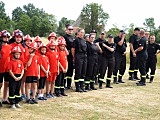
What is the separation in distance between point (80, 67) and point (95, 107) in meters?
2.10

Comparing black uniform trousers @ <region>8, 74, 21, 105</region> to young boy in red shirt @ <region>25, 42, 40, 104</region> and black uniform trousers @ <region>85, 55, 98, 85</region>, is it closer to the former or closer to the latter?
young boy in red shirt @ <region>25, 42, 40, 104</region>

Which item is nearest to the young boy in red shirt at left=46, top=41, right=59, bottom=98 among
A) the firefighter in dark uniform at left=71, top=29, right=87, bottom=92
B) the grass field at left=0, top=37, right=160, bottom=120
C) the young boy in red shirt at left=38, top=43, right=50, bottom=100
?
the young boy in red shirt at left=38, top=43, right=50, bottom=100

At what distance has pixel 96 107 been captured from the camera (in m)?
7.95

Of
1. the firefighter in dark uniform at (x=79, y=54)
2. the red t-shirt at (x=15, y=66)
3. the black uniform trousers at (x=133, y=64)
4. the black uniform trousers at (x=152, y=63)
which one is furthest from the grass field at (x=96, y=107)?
the black uniform trousers at (x=133, y=64)

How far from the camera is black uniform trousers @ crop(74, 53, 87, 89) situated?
970cm

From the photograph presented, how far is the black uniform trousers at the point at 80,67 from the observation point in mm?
9703

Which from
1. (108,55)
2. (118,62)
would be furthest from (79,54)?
(118,62)

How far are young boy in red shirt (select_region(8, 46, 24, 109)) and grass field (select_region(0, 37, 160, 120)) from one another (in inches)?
12.0

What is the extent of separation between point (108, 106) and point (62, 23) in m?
81.2

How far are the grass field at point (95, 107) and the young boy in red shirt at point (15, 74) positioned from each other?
1.00 feet

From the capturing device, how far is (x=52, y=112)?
7.25 meters

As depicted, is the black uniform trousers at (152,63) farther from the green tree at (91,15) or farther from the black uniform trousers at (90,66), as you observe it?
the green tree at (91,15)

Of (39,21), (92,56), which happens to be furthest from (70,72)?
(39,21)

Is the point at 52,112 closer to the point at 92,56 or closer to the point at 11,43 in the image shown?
the point at 11,43
